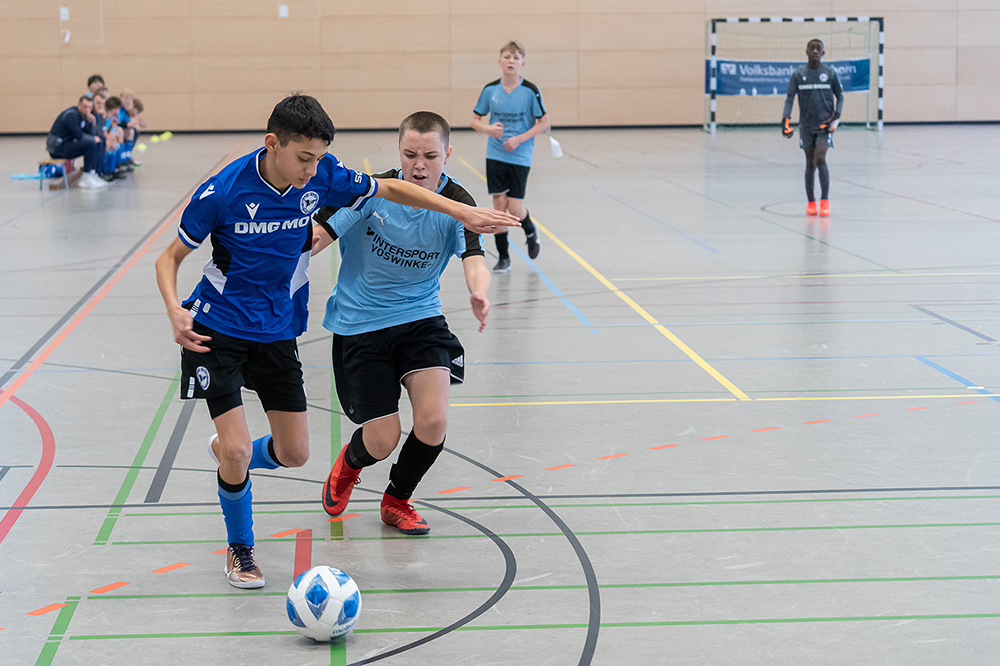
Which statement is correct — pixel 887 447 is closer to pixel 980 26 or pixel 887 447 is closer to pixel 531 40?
pixel 531 40

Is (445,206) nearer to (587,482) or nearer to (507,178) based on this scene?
(587,482)

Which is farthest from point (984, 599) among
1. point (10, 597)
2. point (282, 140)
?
point (10, 597)

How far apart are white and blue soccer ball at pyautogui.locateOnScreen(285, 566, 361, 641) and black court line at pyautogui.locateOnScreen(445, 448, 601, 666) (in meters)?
0.74

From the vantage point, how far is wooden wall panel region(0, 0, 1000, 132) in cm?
2922

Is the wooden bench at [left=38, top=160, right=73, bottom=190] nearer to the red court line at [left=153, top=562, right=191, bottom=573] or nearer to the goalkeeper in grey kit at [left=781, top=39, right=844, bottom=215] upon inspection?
the goalkeeper in grey kit at [left=781, top=39, right=844, bottom=215]

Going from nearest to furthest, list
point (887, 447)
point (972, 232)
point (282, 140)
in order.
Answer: point (282, 140), point (887, 447), point (972, 232)

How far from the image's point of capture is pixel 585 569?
394 centimetres

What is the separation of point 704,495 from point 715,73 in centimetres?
2605

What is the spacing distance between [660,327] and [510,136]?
3198 mm

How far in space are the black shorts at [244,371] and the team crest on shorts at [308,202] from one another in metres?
0.48

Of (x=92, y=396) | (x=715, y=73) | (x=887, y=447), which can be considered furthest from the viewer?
(x=715, y=73)

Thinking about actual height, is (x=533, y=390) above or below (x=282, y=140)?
below

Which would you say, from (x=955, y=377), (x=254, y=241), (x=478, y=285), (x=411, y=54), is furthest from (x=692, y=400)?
(x=411, y=54)

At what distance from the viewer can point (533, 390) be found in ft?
21.1
